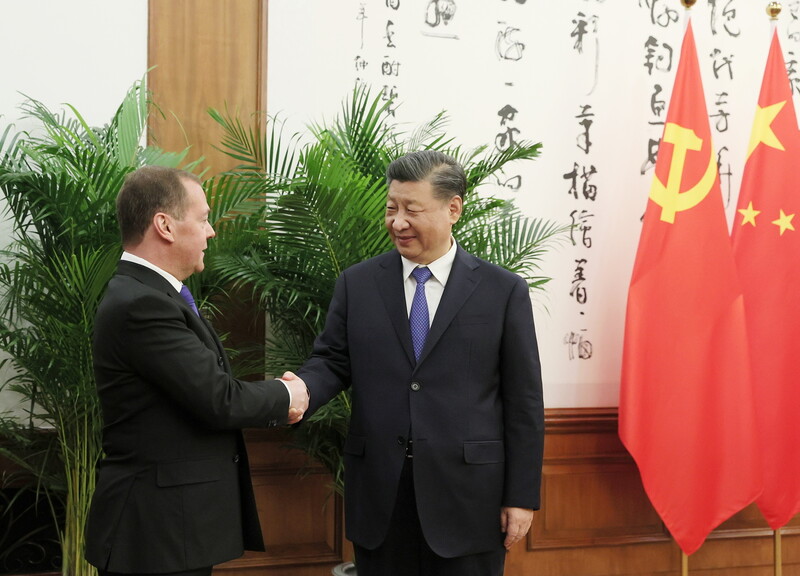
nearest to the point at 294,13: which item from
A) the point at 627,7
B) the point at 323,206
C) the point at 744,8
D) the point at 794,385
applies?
the point at 323,206

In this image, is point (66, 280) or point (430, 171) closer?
point (430, 171)

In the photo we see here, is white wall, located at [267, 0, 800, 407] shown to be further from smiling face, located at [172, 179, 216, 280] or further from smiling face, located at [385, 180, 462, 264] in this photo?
smiling face, located at [172, 179, 216, 280]

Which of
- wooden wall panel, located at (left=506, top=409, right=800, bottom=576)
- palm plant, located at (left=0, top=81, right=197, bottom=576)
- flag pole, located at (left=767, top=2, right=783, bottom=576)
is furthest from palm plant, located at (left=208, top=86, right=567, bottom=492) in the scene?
flag pole, located at (left=767, top=2, right=783, bottom=576)

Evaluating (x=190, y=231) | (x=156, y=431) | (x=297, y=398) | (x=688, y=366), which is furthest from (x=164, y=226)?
(x=688, y=366)

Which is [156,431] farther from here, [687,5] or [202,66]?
[687,5]

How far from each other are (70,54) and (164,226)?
1.70 meters

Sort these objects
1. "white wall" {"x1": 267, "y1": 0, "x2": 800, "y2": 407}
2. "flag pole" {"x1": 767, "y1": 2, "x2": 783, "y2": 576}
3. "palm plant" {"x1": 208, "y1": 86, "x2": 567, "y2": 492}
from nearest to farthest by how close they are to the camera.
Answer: "palm plant" {"x1": 208, "y1": 86, "x2": 567, "y2": 492} < "white wall" {"x1": 267, "y1": 0, "x2": 800, "y2": 407} < "flag pole" {"x1": 767, "y1": 2, "x2": 783, "y2": 576}

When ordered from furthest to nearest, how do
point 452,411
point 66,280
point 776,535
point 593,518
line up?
point 593,518
point 776,535
point 66,280
point 452,411

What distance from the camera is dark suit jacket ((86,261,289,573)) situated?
1739 mm

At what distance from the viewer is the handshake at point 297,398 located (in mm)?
2062

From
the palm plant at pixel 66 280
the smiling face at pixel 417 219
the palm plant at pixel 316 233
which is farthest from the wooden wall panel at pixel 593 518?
the palm plant at pixel 66 280

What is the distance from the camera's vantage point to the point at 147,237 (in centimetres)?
181

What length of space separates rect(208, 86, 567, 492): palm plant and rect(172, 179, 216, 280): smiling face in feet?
2.59

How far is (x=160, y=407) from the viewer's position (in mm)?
1777
